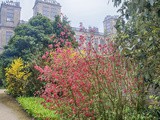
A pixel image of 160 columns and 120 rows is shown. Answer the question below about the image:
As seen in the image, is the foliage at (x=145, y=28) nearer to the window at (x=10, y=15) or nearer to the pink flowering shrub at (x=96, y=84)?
the pink flowering shrub at (x=96, y=84)

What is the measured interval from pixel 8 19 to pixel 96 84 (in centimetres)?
3748

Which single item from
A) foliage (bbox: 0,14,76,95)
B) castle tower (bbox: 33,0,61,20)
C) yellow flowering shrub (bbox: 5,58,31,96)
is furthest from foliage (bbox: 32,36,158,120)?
castle tower (bbox: 33,0,61,20)

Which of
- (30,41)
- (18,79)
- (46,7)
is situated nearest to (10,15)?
(46,7)

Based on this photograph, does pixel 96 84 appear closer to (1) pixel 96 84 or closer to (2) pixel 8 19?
(1) pixel 96 84

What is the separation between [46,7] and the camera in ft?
133

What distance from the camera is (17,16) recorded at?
39.2 metres

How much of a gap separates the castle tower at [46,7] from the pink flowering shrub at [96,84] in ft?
118

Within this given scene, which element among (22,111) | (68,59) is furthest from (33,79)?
(68,59)

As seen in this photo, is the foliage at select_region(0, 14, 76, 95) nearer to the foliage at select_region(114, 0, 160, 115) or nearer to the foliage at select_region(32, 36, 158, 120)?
the foliage at select_region(32, 36, 158, 120)

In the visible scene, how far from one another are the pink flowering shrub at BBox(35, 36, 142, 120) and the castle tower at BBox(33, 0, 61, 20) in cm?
3599

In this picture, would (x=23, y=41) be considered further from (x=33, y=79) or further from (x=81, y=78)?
(x=81, y=78)

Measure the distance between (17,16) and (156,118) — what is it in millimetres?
38059

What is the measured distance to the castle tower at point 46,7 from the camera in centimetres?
3956

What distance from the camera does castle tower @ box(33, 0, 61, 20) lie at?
39562mm
